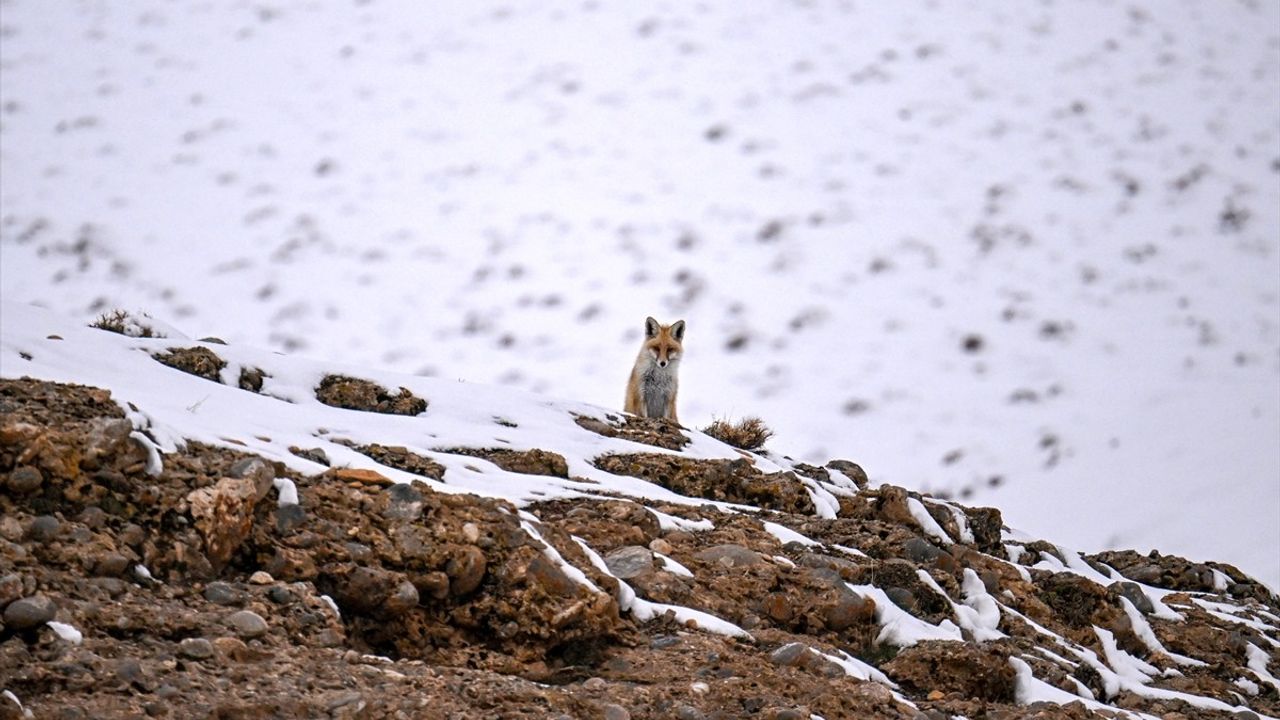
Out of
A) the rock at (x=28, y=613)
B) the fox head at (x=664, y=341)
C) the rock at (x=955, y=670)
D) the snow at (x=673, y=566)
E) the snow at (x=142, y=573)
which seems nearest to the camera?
the rock at (x=28, y=613)

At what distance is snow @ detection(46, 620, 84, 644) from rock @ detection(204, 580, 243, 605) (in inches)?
27.7

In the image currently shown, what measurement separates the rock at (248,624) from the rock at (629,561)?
2179 millimetres

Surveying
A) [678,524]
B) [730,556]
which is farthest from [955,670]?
[678,524]

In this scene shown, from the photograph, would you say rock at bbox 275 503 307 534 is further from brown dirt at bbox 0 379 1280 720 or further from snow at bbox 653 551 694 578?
snow at bbox 653 551 694 578

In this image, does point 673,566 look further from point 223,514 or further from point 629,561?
point 223,514

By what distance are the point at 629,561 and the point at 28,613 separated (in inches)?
131

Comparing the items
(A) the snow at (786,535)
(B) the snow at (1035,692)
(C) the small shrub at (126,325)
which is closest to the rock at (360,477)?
(A) the snow at (786,535)

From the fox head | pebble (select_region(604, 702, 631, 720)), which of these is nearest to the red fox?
the fox head

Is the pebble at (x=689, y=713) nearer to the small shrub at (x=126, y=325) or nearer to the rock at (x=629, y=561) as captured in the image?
the rock at (x=629, y=561)

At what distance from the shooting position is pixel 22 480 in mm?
5223

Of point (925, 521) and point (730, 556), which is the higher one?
point (925, 521)

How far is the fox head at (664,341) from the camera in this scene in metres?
15.9

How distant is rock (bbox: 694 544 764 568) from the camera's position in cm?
730

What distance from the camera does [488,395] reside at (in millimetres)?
10445
